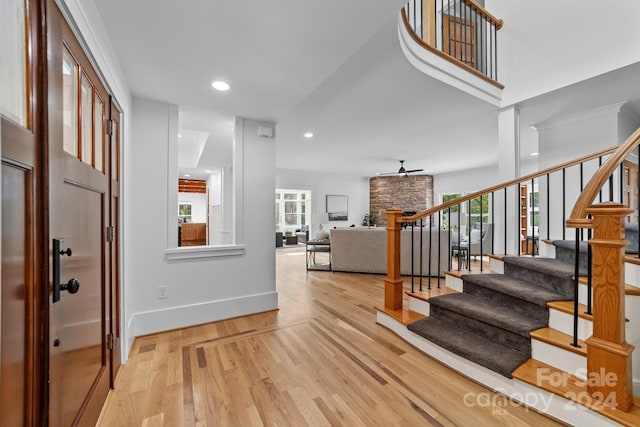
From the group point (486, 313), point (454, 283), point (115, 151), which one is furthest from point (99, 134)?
point (454, 283)

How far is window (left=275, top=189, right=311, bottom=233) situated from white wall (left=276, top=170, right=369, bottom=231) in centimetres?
32

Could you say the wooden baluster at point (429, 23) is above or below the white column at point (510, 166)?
above

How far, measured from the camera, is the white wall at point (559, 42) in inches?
99.7

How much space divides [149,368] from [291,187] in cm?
721

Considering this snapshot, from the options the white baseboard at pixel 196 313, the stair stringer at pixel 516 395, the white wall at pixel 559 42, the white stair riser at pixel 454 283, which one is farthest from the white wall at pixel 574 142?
the white baseboard at pixel 196 313

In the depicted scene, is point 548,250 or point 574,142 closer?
point 548,250

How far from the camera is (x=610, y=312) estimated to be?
4.56 feet

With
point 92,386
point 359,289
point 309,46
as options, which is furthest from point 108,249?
point 359,289

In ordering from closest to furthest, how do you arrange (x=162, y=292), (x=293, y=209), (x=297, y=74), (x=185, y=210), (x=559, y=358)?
(x=559, y=358)
(x=297, y=74)
(x=162, y=292)
(x=293, y=209)
(x=185, y=210)

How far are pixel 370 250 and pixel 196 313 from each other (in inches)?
132

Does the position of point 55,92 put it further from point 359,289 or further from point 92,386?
point 359,289

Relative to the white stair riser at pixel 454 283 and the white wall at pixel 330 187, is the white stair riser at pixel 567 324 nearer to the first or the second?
the white stair riser at pixel 454 283

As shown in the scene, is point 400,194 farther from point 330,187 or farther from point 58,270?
point 58,270

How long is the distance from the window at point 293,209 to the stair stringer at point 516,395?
7.36 m
